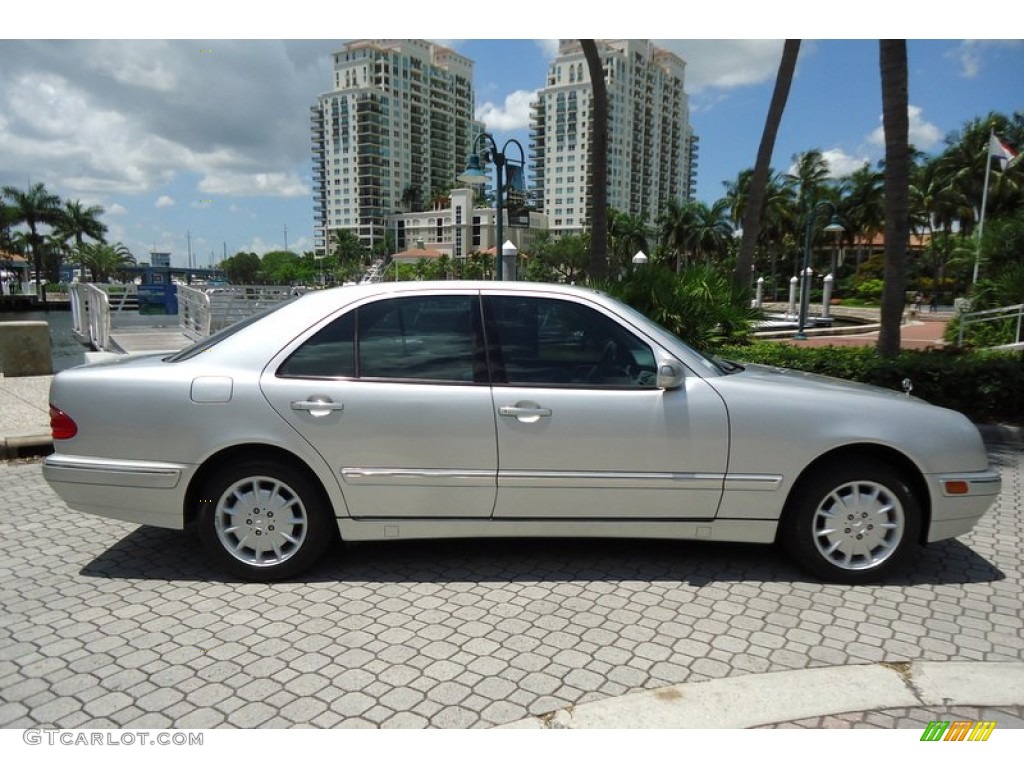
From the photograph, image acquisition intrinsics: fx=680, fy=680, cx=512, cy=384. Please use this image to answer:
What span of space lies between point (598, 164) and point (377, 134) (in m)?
152

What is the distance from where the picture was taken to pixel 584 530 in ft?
12.2

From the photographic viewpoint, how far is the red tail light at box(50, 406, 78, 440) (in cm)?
370

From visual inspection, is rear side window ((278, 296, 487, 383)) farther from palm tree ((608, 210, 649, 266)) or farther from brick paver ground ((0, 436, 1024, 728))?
palm tree ((608, 210, 649, 266))

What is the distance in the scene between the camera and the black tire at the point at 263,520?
3643mm

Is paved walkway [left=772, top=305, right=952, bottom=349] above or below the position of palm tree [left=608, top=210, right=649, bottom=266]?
below

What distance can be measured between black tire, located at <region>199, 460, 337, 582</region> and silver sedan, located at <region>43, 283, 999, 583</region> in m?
0.01

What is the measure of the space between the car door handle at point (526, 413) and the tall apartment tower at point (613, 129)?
13881 cm

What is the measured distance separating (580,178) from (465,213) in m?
28.4

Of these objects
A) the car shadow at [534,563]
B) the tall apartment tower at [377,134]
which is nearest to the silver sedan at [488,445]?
the car shadow at [534,563]

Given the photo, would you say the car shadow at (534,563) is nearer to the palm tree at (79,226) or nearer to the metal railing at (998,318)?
the metal railing at (998,318)

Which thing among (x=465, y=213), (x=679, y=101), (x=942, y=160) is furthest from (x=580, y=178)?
(x=942, y=160)

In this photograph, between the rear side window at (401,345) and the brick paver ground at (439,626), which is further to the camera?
the rear side window at (401,345)
